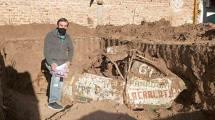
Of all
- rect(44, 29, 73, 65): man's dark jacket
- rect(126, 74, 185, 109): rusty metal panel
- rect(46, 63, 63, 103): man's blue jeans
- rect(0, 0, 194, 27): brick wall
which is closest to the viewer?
rect(44, 29, 73, 65): man's dark jacket

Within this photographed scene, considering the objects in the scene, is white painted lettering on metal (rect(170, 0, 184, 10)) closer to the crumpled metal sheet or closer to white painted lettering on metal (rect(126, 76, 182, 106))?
the crumpled metal sheet

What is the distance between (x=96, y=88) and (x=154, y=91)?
122cm

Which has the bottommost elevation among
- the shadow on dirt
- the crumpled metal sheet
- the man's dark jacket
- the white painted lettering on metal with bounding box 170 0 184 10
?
the shadow on dirt

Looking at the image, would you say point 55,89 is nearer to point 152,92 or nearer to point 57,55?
point 57,55

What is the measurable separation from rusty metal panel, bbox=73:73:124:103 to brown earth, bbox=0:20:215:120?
0.22 meters

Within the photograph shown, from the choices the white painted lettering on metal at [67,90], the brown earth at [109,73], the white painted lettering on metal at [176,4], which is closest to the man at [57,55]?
the brown earth at [109,73]

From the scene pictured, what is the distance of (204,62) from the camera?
863 cm

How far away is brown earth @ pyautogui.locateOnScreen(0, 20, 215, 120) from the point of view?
8680 millimetres

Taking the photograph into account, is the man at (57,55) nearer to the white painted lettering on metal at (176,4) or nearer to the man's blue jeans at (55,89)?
the man's blue jeans at (55,89)

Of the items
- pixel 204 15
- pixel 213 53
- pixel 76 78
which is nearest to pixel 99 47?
pixel 76 78

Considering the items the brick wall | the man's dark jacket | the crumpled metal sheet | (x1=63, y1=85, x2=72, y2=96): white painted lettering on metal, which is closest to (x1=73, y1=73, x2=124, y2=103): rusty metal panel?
(x1=63, y1=85, x2=72, y2=96): white painted lettering on metal

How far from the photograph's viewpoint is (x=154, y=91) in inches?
363

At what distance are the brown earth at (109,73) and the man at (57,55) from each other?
381 millimetres

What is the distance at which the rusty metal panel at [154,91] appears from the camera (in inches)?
361
